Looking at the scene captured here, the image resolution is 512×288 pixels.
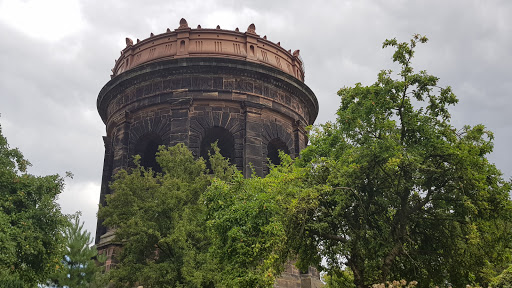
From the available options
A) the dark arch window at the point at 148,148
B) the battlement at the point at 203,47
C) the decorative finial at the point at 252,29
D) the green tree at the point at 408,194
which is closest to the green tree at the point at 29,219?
the green tree at the point at 408,194

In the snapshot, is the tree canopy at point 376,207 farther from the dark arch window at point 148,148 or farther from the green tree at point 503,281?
the dark arch window at point 148,148

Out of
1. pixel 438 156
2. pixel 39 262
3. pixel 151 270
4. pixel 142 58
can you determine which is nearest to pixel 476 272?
pixel 438 156

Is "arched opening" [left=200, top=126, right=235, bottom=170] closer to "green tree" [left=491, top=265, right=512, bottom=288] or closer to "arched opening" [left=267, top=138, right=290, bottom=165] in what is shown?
"arched opening" [left=267, top=138, right=290, bottom=165]

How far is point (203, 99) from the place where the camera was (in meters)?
22.2

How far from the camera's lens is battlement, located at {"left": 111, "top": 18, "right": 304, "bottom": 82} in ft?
76.1

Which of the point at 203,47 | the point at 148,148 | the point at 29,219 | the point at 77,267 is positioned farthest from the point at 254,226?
the point at 148,148

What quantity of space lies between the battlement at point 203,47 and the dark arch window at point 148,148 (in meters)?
3.47

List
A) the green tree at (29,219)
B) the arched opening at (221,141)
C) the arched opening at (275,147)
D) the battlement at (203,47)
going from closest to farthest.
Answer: the green tree at (29,219), the arched opening at (221,141), the battlement at (203,47), the arched opening at (275,147)

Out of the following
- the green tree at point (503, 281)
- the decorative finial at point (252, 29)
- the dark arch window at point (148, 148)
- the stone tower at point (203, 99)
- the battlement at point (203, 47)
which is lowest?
the green tree at point (503, 281)

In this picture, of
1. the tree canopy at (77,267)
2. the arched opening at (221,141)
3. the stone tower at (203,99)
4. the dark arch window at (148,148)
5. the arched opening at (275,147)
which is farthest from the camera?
the arched opening at (275,147)

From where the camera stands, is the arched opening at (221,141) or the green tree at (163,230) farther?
the arched opening at (221,141)

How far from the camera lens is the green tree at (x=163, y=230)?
45.1ft

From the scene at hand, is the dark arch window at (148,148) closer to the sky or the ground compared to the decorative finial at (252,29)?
closer to the ground

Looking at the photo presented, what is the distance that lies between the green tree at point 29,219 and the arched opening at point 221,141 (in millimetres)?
9230
